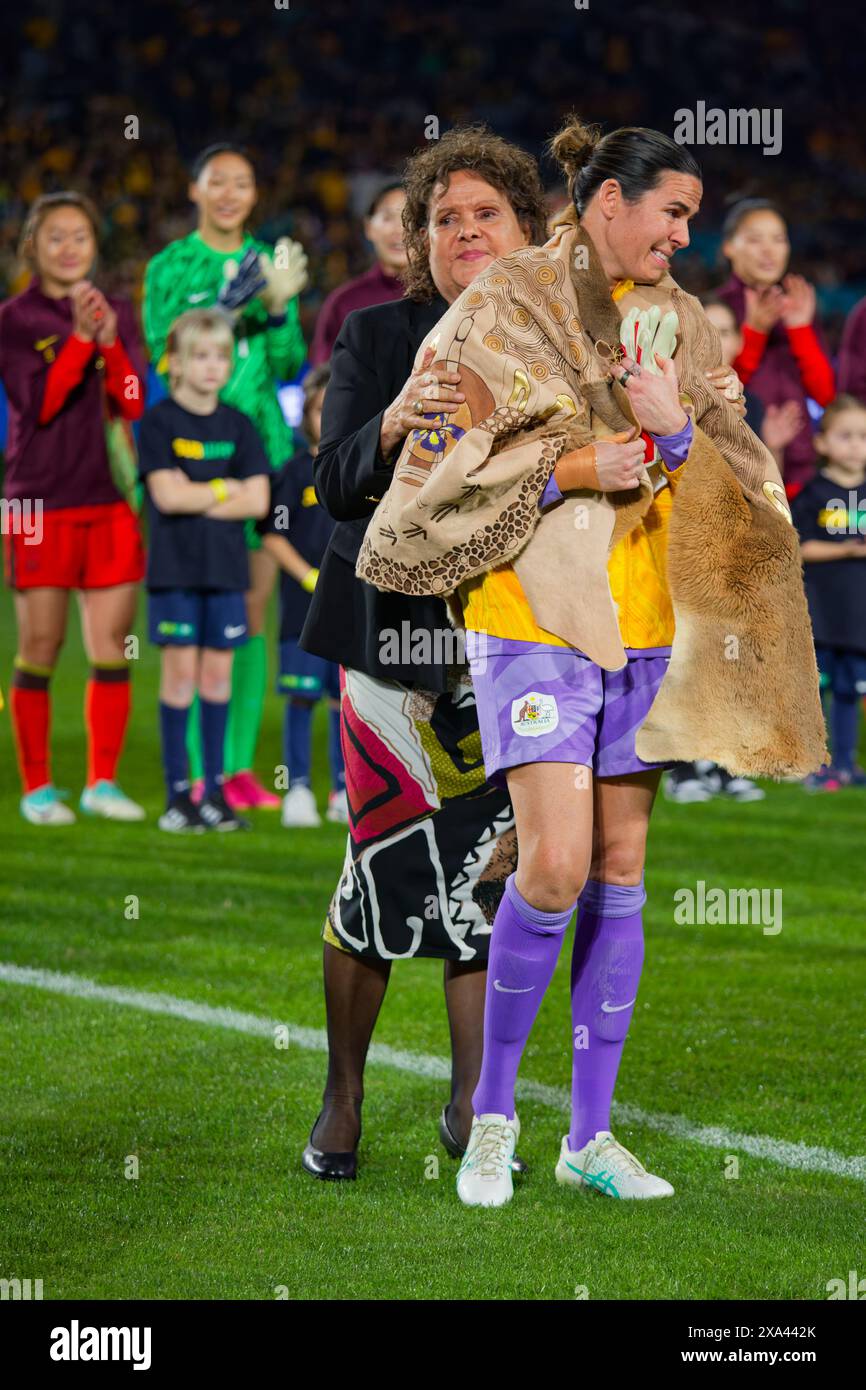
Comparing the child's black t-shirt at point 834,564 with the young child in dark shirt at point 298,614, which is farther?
the child's black t-shirt at point 834,564

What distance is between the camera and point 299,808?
7363 millimetres

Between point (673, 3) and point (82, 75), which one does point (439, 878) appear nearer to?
point (82, 75)

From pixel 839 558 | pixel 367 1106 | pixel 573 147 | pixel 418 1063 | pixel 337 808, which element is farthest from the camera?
pixel 839 558

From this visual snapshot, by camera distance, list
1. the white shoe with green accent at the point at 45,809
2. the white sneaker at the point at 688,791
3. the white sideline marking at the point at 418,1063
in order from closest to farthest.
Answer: the white sideline marking at the point at 418,1063 < the white shoe with green accent at the point at 45,809 < the white sneaker at the point at 688,791

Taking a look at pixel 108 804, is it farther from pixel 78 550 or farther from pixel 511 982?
pixel 511 982

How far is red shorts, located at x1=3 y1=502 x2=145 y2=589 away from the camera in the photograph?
721 cm

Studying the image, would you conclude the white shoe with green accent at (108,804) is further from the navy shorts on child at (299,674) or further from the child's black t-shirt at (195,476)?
the child's black t-shirt at (195,476)

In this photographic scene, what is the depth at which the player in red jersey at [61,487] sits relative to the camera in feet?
23.6

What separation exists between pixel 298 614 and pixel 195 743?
2.46ft

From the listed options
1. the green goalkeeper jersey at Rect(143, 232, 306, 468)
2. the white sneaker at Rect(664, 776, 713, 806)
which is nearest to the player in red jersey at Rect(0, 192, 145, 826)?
the green goalkeeper jersey at Rect(143, 232, 306, 468)

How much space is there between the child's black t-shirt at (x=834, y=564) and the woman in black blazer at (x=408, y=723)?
4972mm

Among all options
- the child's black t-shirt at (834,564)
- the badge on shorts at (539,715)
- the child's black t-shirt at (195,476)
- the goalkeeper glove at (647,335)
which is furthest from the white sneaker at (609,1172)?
the child's black t-shirt at (834,564)
